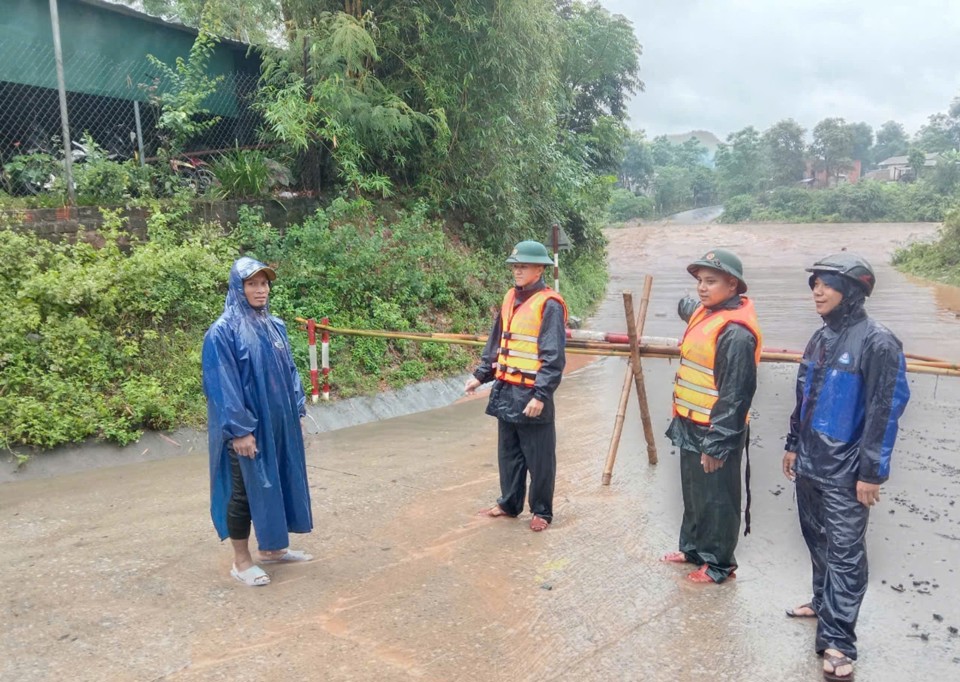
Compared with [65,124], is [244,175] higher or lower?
lower

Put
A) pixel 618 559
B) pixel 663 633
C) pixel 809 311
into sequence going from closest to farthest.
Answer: pixel 663 633 < pixel 618 559 < pixel 809 311

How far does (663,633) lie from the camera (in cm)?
356

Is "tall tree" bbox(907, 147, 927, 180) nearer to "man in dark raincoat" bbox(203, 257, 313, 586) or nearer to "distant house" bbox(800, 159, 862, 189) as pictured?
"distant house" bbox(800, 159, 862, 189)

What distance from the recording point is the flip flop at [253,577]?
3967mm

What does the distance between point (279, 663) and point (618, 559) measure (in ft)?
6.83

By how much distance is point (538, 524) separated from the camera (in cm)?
480

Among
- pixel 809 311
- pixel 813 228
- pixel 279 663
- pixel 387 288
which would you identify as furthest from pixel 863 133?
pixel 279 663

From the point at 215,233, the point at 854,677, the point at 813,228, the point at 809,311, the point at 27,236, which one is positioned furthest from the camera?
the point at 813,228

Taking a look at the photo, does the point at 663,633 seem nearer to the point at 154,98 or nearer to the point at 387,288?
the point at 387,288

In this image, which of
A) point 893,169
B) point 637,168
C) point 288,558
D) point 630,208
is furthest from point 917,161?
point 288,558

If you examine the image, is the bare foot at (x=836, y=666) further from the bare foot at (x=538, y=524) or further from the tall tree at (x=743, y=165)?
the tall tree at (x=743, y=165)

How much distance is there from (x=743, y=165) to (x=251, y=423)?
68.0 m

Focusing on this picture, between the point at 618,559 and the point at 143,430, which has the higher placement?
the point at 143,430

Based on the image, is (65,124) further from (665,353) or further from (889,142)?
(889,142)
